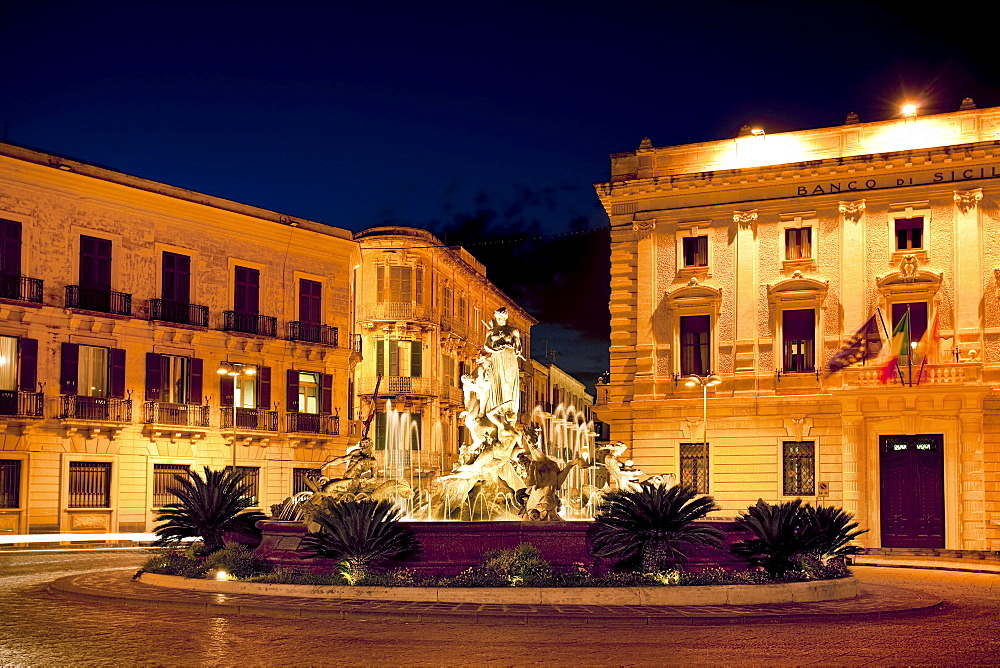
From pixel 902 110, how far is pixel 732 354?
904 cm

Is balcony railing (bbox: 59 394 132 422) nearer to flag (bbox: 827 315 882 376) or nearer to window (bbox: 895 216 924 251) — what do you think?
flag (bbox: 827 315 882 376)

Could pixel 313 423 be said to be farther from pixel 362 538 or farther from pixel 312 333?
pixel 362 538

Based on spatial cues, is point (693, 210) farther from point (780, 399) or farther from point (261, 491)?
point (261, 491)

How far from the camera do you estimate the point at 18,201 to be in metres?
34.6

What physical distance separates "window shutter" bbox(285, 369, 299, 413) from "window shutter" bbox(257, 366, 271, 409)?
0.85m

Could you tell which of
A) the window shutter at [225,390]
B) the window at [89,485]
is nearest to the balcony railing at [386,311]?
the window shutter at [225,390]

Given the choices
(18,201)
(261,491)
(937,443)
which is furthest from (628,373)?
(18,201)

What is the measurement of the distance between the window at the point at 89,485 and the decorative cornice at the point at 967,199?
27219mm

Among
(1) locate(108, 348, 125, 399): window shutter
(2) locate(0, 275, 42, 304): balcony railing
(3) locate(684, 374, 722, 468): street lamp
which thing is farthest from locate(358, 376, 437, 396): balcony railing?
(3) locate(684, 374, 722, 468): street lamp

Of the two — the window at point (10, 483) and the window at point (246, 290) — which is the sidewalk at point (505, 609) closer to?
the window at point (10, 483)

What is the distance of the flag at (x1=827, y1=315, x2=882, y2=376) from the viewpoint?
1303 inches

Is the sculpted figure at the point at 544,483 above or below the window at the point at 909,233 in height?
below

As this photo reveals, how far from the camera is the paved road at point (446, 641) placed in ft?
34.2

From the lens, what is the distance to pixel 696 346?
3528 centimetres
